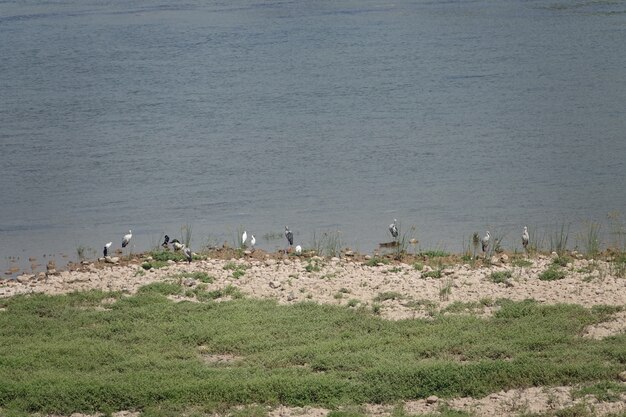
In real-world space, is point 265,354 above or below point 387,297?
below

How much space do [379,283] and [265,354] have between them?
10.4 ft

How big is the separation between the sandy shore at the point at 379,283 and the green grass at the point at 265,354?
0.43 metres

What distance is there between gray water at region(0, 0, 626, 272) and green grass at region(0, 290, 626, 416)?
16.6 ft

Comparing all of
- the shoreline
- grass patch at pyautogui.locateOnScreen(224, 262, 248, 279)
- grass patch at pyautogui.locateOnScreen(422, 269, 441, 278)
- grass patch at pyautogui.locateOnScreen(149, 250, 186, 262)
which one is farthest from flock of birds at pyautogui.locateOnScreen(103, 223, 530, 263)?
grass patch at pyautogui.locateOnScreen(422, 269, 441, 278)

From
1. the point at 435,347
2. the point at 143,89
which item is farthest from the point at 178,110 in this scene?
the point at 435,347

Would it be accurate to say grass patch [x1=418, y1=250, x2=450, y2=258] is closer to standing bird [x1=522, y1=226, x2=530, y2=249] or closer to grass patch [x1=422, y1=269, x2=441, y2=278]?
standing bird [x1=522, y1=226, x2=530, y2=249]

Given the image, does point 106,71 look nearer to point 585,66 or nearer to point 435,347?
point 585,66

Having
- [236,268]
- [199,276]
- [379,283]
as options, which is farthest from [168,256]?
[379,283]

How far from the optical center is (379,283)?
14.1m

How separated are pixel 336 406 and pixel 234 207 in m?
10.9

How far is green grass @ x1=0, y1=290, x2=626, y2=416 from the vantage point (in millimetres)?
10070

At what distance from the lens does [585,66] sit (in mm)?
33875

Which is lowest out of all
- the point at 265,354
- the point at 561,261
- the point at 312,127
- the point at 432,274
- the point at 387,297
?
the point at 265,354

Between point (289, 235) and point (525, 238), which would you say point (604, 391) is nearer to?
point (525, 238)
